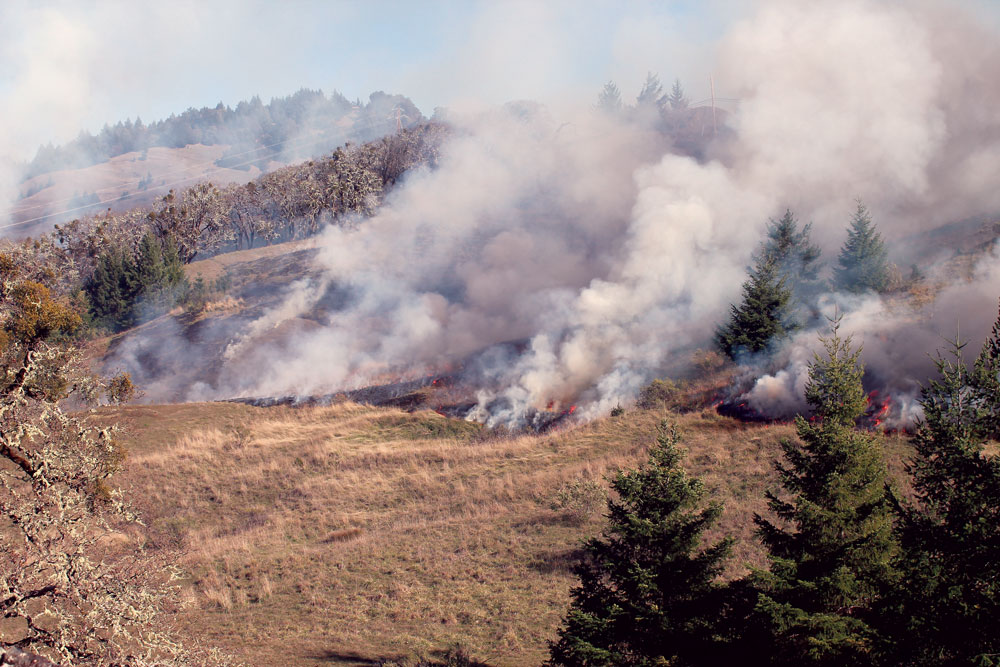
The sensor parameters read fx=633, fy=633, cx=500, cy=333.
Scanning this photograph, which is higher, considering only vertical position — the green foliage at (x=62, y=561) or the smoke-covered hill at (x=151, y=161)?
the smoke-covered hill at (x=151, y=161)

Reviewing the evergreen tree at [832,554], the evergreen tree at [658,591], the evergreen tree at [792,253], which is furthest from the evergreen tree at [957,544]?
the evergreen tree at [792,253]

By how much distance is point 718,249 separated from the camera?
38938 millimetres

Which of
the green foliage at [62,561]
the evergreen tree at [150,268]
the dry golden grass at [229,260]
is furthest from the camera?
the dry golden grass at [229,260]

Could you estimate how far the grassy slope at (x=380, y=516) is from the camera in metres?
14.8

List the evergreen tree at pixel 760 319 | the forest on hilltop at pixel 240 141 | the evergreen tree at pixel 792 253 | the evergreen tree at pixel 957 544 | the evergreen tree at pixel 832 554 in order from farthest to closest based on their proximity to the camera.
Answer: the forest on hilltop at pixel 240 141, the evergreen tree at pixel 792 253, the evergreen tree at pixel 760 319, the evergreen tree at pixel 832 554, the evergreen tree at pixel 957 544

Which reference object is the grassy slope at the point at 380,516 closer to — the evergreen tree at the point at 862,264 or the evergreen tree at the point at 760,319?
the evergreen tree at the point at 760,319

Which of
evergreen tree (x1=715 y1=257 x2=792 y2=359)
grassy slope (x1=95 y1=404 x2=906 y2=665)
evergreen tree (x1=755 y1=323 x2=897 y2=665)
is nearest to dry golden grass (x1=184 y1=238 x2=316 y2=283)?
grassy slope (x1=95 y1=404 x2=906 y2=665)

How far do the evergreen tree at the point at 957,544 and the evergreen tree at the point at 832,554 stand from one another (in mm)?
691

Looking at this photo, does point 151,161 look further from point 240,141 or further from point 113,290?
point 113,290

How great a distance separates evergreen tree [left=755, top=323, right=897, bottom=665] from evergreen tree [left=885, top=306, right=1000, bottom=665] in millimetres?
691

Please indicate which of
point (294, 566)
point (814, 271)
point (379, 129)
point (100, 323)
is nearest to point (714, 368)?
point (814, 271)

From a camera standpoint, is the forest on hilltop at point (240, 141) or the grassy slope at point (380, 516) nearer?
the grassy slope at point (380, 516)

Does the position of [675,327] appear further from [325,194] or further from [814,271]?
[325,194]

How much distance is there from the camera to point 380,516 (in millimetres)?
21859
